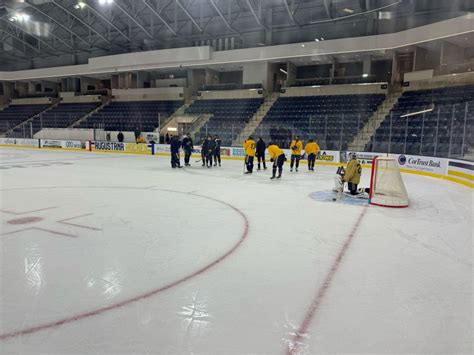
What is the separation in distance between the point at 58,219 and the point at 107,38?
27.0 metres

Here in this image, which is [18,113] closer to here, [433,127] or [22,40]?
[22,40]

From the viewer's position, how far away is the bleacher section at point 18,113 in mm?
31889

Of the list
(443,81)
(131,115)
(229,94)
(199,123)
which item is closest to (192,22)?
(229,94)

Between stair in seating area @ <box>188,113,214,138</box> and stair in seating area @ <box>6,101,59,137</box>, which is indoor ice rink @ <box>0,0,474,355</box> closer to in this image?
stair in seating area @ <box>188,113,214,138</box>

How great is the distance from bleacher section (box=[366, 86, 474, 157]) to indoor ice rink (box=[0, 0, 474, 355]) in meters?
0.08

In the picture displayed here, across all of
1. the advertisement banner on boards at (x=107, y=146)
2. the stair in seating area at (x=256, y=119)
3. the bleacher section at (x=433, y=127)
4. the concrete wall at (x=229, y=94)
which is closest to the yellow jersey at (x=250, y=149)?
the bleacher section at (x=433, y=127)

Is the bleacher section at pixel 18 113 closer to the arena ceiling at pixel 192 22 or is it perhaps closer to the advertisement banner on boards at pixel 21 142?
the arena ceiling at pixel 192 22

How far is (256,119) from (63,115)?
18501 mm

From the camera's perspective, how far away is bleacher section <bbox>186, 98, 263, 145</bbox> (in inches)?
750

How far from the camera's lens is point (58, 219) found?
17.1ft

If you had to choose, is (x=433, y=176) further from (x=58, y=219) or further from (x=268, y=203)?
(x=58, y=219)

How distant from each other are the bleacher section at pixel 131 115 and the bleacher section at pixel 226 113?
2.50 m

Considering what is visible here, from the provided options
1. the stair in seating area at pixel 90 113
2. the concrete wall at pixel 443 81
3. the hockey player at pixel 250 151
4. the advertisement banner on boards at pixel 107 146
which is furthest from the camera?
the stair in seating area at pixel 90 113

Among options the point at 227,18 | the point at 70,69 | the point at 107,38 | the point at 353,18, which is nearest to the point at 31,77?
the point at 70,69
